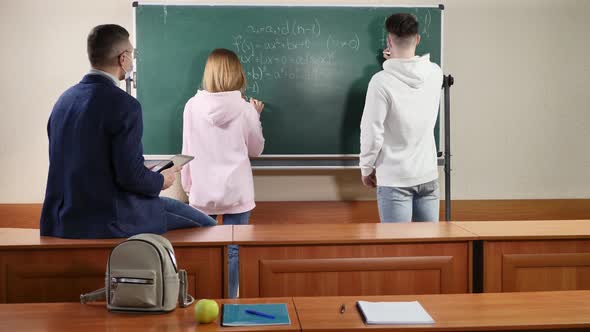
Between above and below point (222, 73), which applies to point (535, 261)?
below

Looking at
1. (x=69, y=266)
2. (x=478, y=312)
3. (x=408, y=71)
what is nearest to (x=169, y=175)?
(x=69, y=266)

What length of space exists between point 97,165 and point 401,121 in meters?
1.53

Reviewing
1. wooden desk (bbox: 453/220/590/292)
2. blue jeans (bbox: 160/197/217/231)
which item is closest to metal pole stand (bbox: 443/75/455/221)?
wooden desk (bbox: 453/220/590/292)

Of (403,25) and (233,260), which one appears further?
(233,260)

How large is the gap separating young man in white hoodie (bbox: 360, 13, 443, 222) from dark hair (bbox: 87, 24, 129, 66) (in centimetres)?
133

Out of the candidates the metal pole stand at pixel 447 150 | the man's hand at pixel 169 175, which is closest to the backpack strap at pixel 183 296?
the man's hand at pixel 169 175

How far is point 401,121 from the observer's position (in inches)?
135

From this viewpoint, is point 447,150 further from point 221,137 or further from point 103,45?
point 103,45

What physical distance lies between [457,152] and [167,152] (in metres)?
1.91

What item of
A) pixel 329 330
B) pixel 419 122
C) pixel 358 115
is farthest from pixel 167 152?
pixel 329 330

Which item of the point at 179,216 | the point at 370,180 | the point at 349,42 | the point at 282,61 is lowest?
the point at 179,216

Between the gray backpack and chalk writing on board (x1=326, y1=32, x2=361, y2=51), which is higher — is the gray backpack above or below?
below

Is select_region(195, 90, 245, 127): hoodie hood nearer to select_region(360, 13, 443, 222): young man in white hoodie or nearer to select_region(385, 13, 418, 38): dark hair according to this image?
select_region(360, 13, 443, 222): young man in white hoodie

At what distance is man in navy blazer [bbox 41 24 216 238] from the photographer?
256cm
